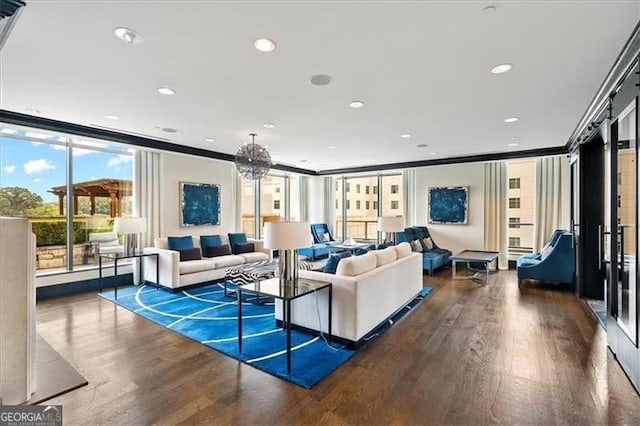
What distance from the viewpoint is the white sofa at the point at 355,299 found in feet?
10.7

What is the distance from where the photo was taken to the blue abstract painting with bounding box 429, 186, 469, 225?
7855 mm

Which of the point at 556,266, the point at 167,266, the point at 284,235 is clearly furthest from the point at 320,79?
the point at 556,266

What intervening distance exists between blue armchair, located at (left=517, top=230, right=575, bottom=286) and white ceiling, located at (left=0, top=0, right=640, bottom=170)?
2114mm

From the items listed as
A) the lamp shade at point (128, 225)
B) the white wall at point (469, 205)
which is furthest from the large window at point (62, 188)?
the white wall at point (469, 205)

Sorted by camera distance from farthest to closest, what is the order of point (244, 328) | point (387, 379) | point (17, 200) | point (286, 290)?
point (17, 200)
point (244, 328)
point (286, 290)
point (387, 379)

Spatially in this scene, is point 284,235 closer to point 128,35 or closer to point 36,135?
point 128,35

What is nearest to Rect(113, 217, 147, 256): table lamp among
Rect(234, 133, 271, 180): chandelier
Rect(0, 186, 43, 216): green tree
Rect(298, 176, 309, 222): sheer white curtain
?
Rect(0, 186, 43, 216): green tree

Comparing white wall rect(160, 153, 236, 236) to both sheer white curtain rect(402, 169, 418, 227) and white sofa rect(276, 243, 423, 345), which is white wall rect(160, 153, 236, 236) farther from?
sheer white curtain rect(402, 169, 418, 227)

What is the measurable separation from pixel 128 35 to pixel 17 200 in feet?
13.9

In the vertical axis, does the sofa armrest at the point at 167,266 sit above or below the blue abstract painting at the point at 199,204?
below

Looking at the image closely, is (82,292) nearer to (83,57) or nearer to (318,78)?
(83,57)

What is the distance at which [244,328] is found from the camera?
3.72 m

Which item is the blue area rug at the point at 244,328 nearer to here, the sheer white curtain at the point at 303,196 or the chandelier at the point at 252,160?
the chandelier at the point at 252,160

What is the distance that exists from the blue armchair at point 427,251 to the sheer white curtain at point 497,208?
1098 millimetres
